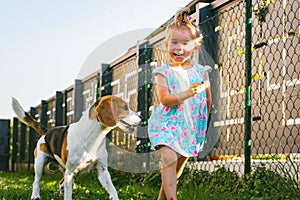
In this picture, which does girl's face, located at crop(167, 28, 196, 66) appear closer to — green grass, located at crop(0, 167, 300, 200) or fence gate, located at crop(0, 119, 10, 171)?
green grass, located at crop(0, 167, 300, 200)

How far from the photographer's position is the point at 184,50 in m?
3.49

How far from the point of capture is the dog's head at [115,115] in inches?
181

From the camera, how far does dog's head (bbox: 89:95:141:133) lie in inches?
181

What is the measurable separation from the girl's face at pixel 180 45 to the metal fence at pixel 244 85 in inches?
34.3

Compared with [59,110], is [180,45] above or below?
below

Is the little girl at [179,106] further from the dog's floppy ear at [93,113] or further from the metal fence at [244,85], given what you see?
the dog's floppy ear at [93,113]

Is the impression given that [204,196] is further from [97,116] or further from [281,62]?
[281,62]

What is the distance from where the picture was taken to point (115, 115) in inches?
181

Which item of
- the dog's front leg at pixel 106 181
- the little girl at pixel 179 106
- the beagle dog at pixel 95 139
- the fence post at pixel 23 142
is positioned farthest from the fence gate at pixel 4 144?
the little girl at pixel 179 106

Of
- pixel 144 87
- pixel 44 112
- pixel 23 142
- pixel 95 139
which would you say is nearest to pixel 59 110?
pixel 44 112

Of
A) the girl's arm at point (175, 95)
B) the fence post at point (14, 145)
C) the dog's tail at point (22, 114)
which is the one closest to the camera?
the girl's arm at point (175, 95)

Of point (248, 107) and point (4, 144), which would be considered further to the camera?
point (4, 144)

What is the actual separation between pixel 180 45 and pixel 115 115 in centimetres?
130

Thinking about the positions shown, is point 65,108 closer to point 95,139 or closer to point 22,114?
point 22,114
